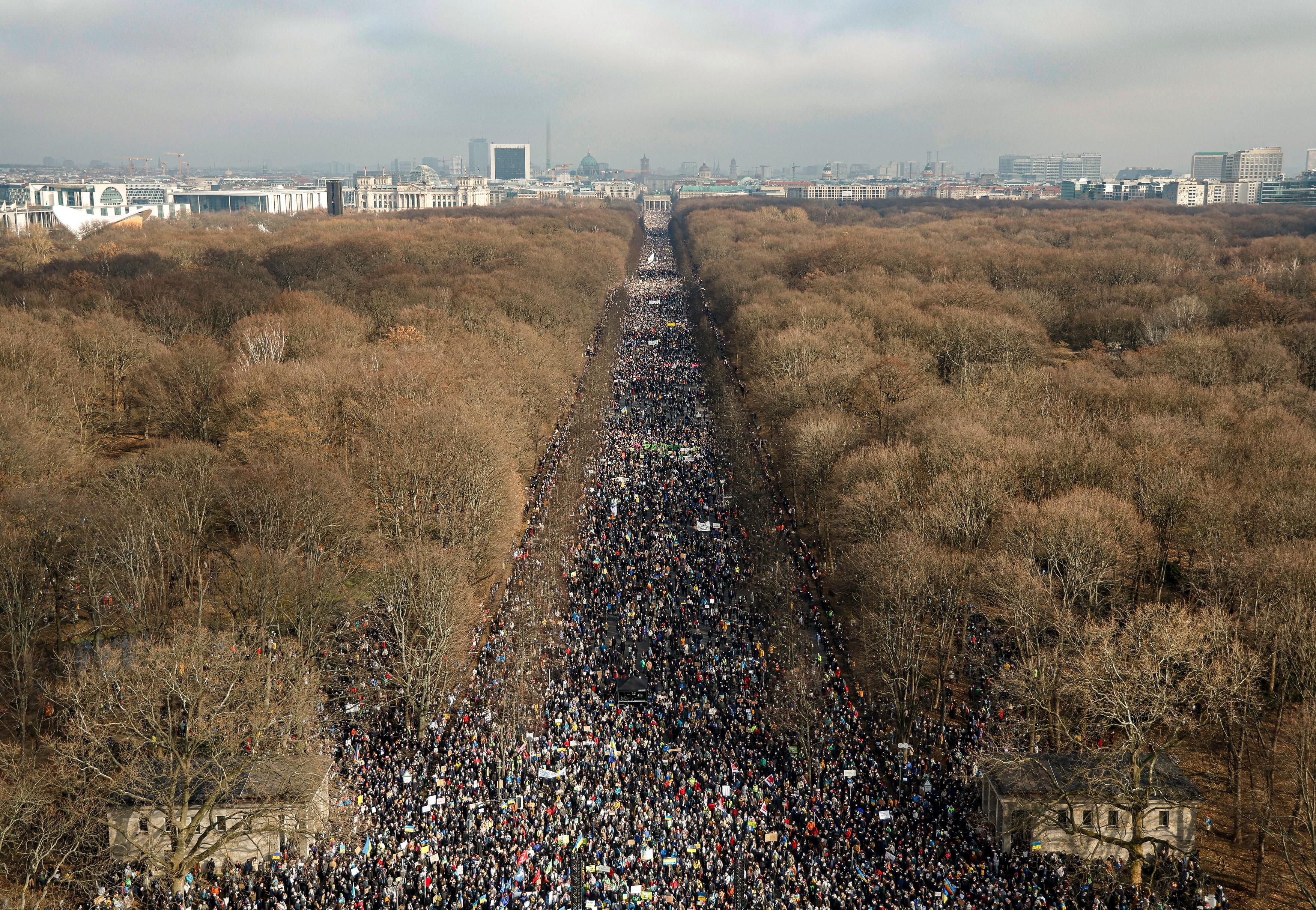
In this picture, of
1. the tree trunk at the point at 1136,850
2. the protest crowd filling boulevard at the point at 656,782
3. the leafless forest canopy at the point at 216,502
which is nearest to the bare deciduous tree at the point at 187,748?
the leafless forest canopy at the point at 216,502

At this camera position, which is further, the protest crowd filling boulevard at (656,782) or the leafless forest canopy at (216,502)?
the leafless forest canopy at (216,502)

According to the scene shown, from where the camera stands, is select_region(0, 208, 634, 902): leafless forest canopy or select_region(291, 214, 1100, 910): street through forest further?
select_region(0, 208, 634, 902): leafless forest canopy

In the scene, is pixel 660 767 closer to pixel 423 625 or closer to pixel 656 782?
pixel 656 782

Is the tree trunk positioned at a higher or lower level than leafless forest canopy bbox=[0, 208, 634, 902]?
lower

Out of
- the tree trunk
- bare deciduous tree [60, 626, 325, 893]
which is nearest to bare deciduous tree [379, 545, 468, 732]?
bare deciduous tree [60, 626, 325, 893]

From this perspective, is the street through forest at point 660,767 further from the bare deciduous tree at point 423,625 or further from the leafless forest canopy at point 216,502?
the leafless forest canopy at point 216,502

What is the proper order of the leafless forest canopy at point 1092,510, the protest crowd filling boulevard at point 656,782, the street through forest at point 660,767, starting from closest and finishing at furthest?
the protest crowd filling boulevard at point 656,782, the street through forest at point 660,767, the leafless forest canopy at point 1092,510

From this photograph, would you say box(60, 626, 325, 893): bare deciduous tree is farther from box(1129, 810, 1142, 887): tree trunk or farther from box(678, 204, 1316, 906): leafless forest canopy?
box(1129, 810, 1142, 887): tree trunk
